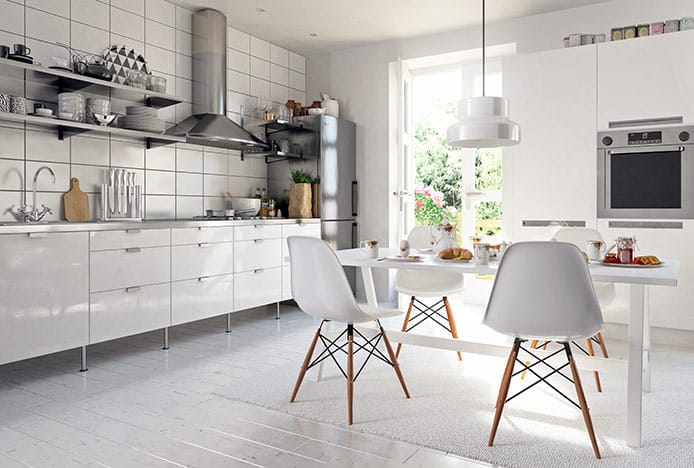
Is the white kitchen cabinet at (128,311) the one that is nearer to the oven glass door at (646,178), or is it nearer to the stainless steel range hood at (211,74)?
the stainless steel range hood at (211,74)

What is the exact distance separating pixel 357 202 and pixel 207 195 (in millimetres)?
1576

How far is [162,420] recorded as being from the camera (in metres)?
2.35

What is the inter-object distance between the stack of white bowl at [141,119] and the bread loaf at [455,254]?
7.77 feet

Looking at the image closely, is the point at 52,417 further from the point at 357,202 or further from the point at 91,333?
the point at 357,202

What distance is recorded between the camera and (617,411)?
241 centimetres

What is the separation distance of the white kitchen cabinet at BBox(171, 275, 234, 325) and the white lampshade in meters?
2.10

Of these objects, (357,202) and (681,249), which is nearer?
(681,249)

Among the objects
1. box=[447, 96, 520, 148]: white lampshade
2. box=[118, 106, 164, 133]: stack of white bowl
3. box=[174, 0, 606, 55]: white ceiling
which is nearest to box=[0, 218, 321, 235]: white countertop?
box=[118, 106, 164, 133]: stack of white bowl

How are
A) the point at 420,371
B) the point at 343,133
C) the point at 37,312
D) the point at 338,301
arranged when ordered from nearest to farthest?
1. the point at 338,301
2. the point at 37,312
3. the point at 420,371
4. the point at 343,133

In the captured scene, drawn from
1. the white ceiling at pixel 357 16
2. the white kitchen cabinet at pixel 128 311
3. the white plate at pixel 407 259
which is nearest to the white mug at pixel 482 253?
the white plate at pixel 407 259

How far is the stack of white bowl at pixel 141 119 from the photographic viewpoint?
12.3 ft

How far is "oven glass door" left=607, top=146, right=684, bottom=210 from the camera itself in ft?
12.1

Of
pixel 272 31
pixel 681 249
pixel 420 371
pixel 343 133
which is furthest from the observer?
pixel 343 133

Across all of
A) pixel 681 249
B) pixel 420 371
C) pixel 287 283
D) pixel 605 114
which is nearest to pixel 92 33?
pixel 287 283
